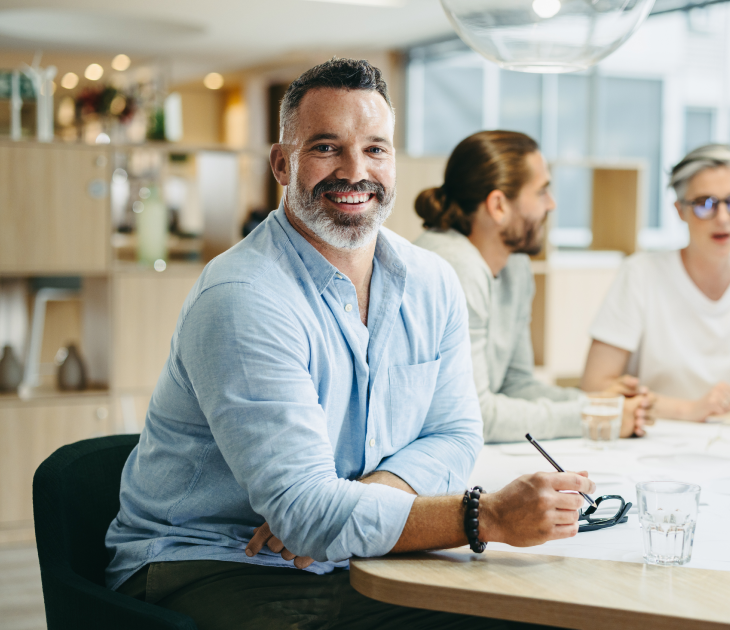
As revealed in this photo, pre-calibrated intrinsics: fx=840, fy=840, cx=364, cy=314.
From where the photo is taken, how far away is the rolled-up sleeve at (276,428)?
1.10 metres

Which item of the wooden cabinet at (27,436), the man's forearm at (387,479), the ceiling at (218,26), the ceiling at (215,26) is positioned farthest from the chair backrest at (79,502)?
the ceiling at (215,26)

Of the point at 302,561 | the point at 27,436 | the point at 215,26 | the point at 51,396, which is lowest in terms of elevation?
the point at 27,436

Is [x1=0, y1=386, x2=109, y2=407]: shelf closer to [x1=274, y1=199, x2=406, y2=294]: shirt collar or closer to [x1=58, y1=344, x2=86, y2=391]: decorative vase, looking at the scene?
[x1=58, y1=344, x2=86, y2=391]: decorative vase

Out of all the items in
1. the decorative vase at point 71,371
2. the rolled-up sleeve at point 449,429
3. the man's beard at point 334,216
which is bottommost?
the decorative vase at point 71,371

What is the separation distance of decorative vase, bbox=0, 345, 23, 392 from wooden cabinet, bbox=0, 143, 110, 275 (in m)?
0.34

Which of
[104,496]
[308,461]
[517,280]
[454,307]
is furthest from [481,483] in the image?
[517,280]

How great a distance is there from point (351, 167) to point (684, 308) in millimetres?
1387

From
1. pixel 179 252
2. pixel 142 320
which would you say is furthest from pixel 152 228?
pixel 179 252

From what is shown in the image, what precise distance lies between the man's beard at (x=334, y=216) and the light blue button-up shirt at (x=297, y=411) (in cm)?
4

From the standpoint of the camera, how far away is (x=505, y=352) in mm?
2225

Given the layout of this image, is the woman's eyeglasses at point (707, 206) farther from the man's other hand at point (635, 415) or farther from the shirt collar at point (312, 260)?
the shirt collar at point (312, 260)

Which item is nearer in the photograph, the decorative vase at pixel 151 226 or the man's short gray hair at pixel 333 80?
the man's short gray hair at pixel 333 80

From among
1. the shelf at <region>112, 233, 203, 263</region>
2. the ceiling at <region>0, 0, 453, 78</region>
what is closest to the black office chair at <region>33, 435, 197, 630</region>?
the shelf at <region>112, 233, 203, 263</region>

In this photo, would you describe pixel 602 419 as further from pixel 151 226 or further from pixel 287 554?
pixel 151 226
